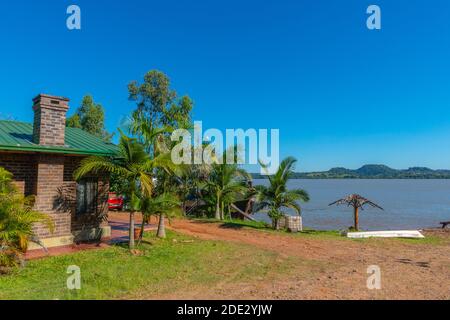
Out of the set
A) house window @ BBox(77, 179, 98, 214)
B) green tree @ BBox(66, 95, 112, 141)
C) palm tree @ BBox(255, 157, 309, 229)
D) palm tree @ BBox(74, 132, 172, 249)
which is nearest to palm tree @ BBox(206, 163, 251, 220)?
palm tree @ BBox(255, 157, 309, 229)

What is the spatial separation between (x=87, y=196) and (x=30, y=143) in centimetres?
253

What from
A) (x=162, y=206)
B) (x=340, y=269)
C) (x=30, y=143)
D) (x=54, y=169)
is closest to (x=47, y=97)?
(x=30, y=143)

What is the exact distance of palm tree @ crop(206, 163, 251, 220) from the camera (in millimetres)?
20256

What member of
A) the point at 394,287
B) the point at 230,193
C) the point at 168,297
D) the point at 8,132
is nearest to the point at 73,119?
the point at 230,193

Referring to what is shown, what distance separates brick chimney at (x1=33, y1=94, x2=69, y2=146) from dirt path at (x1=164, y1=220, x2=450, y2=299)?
621cm

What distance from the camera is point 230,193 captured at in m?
20.8

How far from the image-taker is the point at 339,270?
8820mm

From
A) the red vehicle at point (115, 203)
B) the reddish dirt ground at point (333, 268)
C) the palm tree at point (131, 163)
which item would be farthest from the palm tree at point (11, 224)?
the red vehicle at point (115, 203)

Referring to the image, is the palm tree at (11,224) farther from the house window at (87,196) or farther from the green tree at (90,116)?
the green tree at (90,116)

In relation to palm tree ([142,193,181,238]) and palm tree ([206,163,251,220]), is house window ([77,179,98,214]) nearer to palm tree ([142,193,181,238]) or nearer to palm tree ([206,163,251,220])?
Answer: palm tree ([142,193,181,238])

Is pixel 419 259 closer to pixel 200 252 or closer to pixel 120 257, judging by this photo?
pixel 200 252

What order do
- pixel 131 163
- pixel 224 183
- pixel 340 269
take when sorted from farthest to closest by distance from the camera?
1. pixel 224 183
2. pixel 131 163
3. pixel 340 269

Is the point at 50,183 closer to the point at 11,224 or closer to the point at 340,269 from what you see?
the point at 11,224
